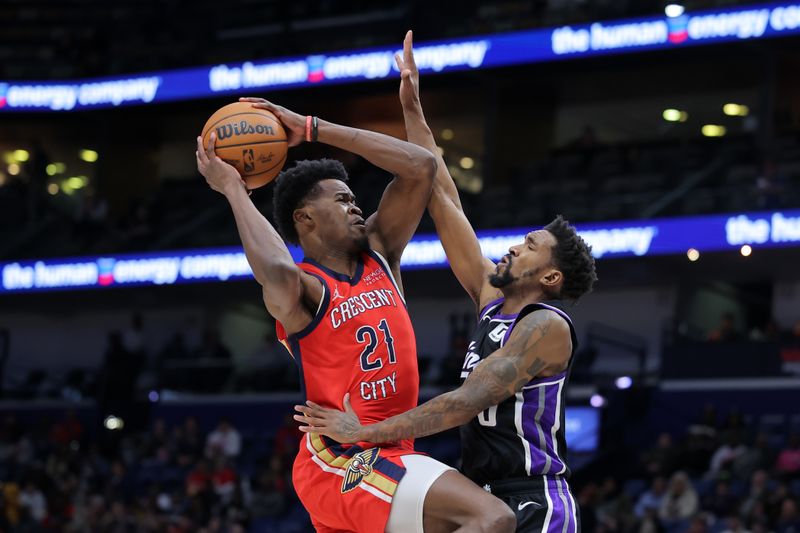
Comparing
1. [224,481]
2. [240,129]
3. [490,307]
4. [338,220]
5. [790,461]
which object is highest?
[224,481]

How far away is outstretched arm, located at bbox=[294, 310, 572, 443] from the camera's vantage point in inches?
207

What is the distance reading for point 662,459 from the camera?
16.4m

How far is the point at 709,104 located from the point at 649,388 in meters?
6.88

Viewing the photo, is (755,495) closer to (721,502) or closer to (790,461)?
(721,502)

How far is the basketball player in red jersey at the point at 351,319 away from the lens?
5301 millimetres

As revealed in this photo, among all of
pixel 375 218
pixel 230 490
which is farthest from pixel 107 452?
pixel 375 218

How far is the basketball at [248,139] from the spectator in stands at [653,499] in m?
10.2

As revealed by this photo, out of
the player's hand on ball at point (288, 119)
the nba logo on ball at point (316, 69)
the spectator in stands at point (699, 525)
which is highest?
the nba logo on ball at point (316, 69)

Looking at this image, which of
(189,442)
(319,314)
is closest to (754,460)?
(189,442)

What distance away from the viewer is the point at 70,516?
755 inches

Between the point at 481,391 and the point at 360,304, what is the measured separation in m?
0.68

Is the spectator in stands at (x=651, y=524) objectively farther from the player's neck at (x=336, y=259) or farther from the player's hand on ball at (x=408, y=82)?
the player's neck at (x=336, y=259)

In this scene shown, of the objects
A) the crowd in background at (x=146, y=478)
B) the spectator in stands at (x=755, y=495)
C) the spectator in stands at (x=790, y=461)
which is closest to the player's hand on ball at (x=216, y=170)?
the spectator in stands at (x=755, y=495)

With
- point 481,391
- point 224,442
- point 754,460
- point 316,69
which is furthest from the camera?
point 316,69
